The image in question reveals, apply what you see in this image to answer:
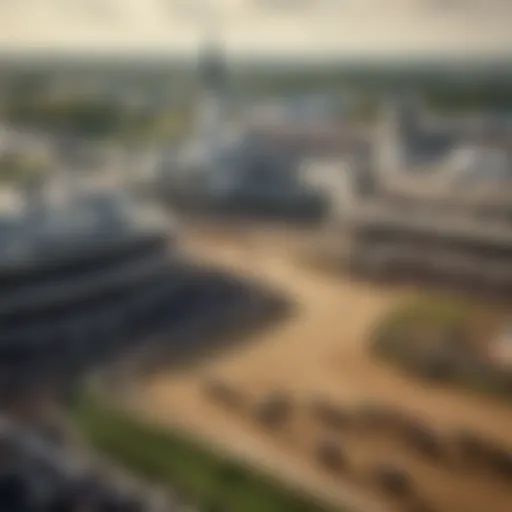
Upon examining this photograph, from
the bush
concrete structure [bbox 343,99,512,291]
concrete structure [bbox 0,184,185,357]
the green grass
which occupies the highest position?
concrete structure [bbox 343,99,512,291]

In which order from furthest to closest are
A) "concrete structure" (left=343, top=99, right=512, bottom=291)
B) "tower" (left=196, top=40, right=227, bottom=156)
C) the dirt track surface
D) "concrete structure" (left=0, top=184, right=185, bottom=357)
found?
"tower" (left=196, top=40, right=227, bottom=156)
"concrete structure" (left=0, top=184, right=185, bottom=357)
"concrete structure" (left=343, top=99, right=512, bottom=291)
the dirt track surface

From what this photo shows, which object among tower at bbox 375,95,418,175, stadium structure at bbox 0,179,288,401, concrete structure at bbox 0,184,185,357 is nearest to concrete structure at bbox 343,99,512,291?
tower at bbox 375,95,418,175

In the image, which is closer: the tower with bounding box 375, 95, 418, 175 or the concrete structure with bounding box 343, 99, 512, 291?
the concrete structure with bounding box 343, 99, 512, 291

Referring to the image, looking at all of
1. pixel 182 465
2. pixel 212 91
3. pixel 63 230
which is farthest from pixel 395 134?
pixel 182 465

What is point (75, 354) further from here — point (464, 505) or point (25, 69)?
point (464, 505)

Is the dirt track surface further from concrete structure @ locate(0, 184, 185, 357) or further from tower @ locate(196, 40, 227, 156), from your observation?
tower @ locate(196, 40, 227, 156)

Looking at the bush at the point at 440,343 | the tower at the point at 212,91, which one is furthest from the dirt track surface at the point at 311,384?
the tower at the point at 212,91

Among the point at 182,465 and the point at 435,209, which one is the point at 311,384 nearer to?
the point at 182,465

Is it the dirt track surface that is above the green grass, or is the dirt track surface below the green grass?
above
